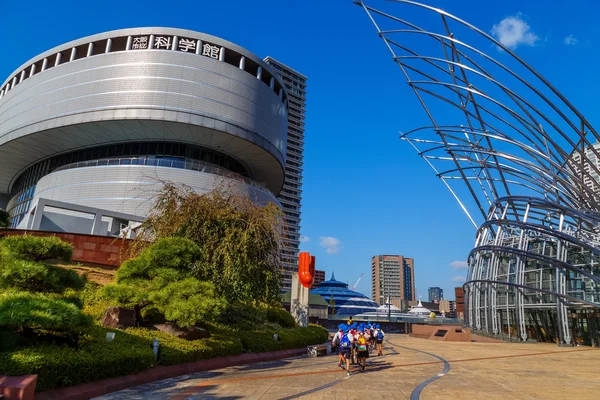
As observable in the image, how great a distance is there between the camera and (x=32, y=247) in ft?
34.8

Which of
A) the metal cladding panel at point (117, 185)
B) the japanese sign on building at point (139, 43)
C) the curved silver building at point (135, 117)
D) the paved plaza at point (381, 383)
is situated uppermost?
the japanese sign on building at point (139, 43)

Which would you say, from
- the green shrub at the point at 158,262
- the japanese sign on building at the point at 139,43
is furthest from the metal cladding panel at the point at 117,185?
the green shrub at the point at 158,262

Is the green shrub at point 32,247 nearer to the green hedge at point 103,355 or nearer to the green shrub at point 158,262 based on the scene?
the green hedge at point 103,355

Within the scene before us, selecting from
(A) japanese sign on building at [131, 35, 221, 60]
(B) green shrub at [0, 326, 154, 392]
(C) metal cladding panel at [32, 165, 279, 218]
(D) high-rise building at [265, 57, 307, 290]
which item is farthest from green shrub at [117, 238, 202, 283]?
(D) high-rise building at [265, 57, 307, 290]

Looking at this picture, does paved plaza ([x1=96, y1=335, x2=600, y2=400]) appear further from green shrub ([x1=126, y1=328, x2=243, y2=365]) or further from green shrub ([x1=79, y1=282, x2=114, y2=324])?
green shrub ([x1=79, y1=282, x2=114, y2=324])

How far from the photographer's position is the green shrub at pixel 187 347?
12181 millimetres

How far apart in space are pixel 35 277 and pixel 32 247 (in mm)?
945

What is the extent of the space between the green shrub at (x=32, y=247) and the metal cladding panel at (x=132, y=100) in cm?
3857

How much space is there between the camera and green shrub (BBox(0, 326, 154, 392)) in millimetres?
7855

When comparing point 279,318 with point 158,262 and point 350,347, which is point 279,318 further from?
point 158,262

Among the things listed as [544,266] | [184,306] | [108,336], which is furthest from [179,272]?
[544,266]

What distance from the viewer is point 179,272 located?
1420cm

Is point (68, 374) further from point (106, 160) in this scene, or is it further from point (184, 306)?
point (106, 160)

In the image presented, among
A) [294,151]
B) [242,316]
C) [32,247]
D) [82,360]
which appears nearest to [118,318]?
[32,247]
